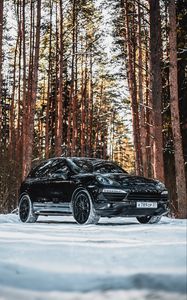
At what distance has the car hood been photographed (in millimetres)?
9461

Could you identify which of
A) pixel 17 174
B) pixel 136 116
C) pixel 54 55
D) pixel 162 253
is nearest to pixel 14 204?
pixel 17 174

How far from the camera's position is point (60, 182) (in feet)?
34.8

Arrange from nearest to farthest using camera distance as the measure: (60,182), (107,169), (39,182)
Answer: (60,182) → (107,169) → (39,182)

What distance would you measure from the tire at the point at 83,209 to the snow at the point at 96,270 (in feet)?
12.0

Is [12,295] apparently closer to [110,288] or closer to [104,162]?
[110,288]

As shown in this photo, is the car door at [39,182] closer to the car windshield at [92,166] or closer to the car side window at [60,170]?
the car side window at [60,170]

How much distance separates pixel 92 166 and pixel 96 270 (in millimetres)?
6836

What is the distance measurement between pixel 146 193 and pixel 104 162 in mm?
1874

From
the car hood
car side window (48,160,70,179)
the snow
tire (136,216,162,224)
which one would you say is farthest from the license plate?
the snow

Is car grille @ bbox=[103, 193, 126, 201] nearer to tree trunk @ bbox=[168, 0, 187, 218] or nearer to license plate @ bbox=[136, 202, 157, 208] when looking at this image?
license plate @ bbox=[136, 202, 157, 208]

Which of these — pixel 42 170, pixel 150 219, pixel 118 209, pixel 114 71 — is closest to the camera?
pixel 118 209

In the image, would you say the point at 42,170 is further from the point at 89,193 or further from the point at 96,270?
the point at 96,270

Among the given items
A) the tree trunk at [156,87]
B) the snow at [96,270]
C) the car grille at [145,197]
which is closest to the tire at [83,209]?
the car grille at [145,197]

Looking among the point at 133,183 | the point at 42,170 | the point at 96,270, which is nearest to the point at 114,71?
the point at 42,170
